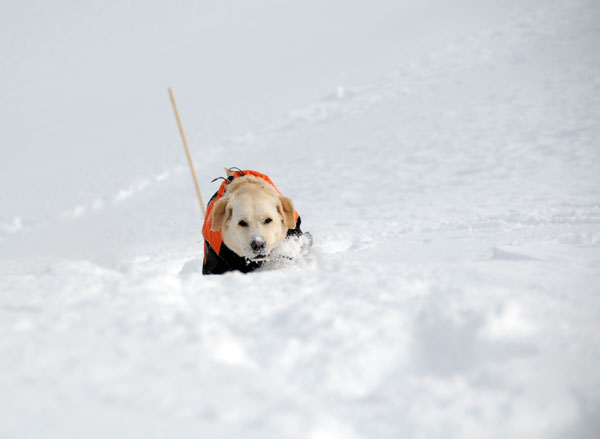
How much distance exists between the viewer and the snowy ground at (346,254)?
4.11ft

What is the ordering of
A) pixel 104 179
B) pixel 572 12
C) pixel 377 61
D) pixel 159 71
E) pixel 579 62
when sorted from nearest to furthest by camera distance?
pixel 579 62 < pixel 104 179 < pixel 572 12 < pixel 377 61 < pixel 159 71

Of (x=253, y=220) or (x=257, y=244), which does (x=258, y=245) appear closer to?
(x=257, y=244)

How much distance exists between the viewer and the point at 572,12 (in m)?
16.5

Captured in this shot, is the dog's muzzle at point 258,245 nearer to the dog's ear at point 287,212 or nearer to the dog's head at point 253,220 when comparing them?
the dog's head at point 253,220

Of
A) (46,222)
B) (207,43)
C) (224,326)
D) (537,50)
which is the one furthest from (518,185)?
(207,43)

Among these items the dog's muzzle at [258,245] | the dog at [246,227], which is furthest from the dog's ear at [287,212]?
the dog's muzzle at [258,245]

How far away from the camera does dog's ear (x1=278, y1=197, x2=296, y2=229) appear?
3.96 m

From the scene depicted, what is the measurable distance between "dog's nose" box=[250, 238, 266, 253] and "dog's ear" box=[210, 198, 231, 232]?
15.4 inches

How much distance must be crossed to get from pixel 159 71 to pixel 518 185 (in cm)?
2480

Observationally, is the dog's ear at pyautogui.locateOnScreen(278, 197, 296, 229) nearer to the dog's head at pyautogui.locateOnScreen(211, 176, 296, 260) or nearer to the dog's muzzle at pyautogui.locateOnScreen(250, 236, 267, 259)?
the dog's head at pyautogui.locateOnScreen(211, 176, 296, 260)

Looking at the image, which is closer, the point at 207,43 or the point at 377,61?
the point at 377,61

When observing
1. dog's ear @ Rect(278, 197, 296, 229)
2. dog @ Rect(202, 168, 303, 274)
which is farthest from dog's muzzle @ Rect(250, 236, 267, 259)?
dog's ear @ Rect(278, 197, 296, 229)

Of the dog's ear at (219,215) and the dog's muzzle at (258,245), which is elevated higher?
the dog's ear at (219,215)

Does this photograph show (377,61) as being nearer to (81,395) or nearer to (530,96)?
(530,96)
